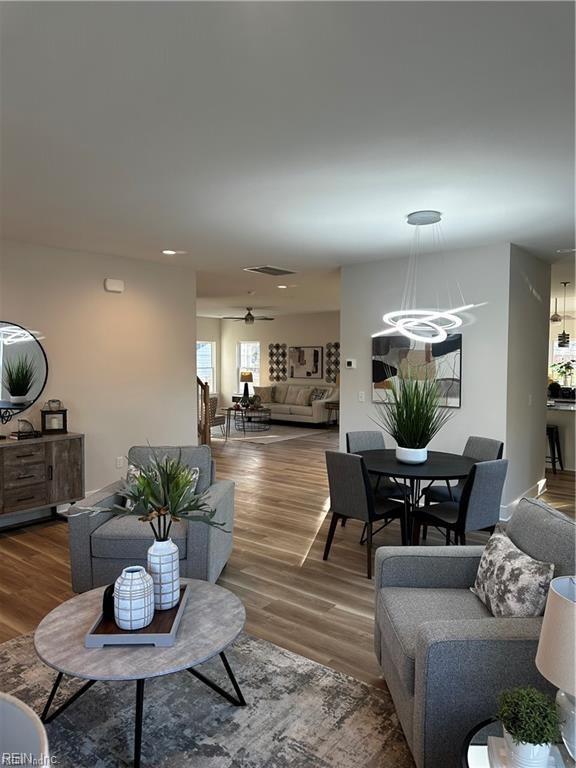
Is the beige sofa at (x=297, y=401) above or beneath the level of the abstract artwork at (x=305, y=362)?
beneath

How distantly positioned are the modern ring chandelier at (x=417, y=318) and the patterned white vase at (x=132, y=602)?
3157mm

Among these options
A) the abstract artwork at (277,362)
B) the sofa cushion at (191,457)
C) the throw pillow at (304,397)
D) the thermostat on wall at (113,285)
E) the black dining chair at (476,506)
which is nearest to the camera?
the black dining chair at (476,506)

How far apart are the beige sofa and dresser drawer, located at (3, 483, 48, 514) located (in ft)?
24.4

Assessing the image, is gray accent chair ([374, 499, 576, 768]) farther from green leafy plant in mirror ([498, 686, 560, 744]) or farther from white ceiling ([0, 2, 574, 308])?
white ceiling ([0, 2, 574, 308])

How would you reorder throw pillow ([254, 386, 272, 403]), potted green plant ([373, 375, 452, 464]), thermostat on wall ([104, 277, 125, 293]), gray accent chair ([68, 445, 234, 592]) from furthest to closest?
throw pillow ([254, 386, 272, 403]) → thermostat on wall ([104, 277, 125, 293]) → potted green plant ([373, 375, 452, 464]) → gray accent chair ([68, 445, 234, 592])

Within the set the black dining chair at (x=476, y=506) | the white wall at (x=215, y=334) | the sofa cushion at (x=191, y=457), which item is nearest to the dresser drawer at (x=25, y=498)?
the sofa cushion at (x=191, y=457)

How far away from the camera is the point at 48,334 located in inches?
194

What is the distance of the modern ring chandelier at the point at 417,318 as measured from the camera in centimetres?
475

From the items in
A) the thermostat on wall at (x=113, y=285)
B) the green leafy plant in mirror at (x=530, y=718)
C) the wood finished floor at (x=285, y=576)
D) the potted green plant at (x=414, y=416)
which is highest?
the thermostat on wall at (x=113, y=285)

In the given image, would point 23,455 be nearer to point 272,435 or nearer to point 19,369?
point 19,369

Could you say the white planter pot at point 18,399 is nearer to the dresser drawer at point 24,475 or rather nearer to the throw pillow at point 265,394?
the dresser drawer at point 24,475

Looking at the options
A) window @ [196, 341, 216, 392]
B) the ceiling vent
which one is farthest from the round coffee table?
window @ [196, 341, 216, 392]

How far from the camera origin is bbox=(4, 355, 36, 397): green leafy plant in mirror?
467 centimetres

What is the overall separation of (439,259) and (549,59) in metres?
3.35
